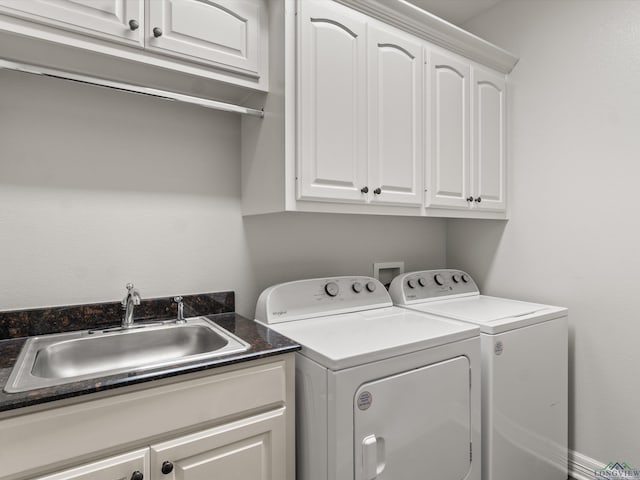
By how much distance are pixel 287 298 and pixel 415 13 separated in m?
1.48

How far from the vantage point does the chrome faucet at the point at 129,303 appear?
4.75 ft

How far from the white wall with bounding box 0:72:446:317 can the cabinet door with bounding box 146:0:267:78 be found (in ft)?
1.09

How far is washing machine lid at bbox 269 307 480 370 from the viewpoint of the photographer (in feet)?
4.15

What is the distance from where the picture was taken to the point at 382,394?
129 cm

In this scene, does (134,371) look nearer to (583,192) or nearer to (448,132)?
(448,132)

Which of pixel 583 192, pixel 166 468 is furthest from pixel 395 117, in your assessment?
pixel 166 468

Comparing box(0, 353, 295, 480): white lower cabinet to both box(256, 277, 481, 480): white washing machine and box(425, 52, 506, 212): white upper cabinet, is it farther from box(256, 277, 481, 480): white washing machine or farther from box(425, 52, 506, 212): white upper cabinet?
box(425, 52, 506, 212): white upper cabinet

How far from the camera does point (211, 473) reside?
1.15 m

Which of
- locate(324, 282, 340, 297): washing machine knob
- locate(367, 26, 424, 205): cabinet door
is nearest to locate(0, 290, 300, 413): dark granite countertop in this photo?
locate(324, 282, 340, 297): washing machine knob

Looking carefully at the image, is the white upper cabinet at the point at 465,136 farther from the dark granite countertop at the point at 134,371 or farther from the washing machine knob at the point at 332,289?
the dark granite countertop at the point at 134,371

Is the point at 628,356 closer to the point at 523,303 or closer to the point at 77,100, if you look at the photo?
the point at 523,303

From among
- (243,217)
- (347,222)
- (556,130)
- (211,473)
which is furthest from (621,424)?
(243,217)

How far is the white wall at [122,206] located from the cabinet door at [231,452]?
0.72 meters

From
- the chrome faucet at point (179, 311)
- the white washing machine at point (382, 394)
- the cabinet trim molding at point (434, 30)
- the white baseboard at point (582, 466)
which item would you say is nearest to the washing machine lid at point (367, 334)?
the white washing machine at point (382, 394)
